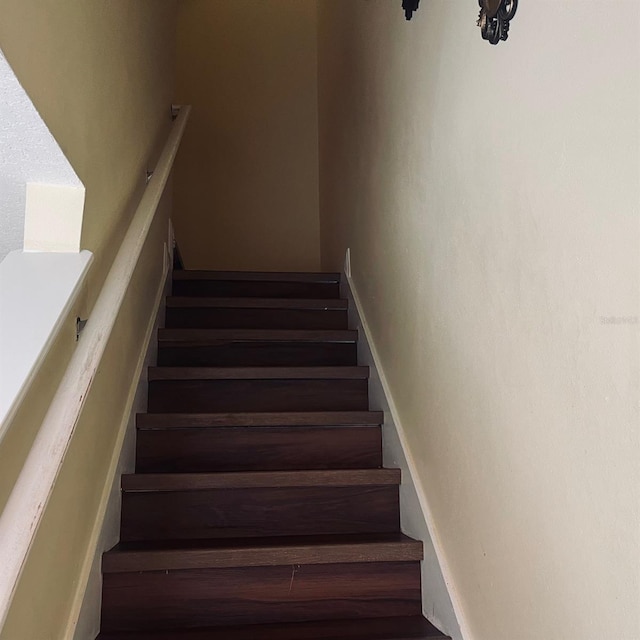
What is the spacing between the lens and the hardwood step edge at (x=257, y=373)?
8.07 feet

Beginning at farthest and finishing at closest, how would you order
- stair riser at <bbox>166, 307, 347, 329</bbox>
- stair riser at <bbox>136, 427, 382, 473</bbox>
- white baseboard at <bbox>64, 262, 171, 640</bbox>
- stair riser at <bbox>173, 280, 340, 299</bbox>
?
stair riser at <bbox>173, 280, 340, 299</bbox>, stair riser at <bbox>166, 307, 347, 329</bbox>, stair riser at <bbox>136, 427, 382, 473</bbox>, white baseboard at <bbox>64, 262, 171, 640</bbox>

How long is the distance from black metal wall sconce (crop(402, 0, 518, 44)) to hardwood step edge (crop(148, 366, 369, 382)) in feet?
4.84

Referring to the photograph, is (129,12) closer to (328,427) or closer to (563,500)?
(328,427)

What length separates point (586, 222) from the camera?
0.96 metres

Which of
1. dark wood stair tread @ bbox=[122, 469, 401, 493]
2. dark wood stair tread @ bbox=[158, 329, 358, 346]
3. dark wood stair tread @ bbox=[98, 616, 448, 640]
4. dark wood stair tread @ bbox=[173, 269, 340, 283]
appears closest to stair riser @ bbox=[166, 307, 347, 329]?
dark wood stair tread @ bbox=[158, 329, 358, 346]

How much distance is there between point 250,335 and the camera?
2.76 m

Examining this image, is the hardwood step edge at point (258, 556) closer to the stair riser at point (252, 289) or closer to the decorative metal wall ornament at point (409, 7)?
the decorative metal wall ornament at point (409, 7)

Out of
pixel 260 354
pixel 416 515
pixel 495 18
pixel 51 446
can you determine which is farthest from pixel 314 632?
pixel 495 18

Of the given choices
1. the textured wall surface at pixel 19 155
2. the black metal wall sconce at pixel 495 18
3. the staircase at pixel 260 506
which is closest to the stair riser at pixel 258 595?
the staircase at pixel 260 506

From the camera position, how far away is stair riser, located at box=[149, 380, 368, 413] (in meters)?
2.46

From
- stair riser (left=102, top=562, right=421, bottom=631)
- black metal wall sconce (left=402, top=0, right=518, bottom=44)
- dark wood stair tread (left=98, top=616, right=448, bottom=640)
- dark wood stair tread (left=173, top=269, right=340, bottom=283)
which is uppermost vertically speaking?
black metal wall sconce (left=402, top=0, right=518, bottom=44)

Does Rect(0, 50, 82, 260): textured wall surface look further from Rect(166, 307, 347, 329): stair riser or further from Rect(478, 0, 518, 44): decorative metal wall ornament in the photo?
Rect(166, 307, 347, 329): stair riser

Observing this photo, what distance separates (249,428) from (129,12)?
1.40 metres

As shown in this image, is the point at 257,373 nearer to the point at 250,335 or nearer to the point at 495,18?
the point at 250,335
